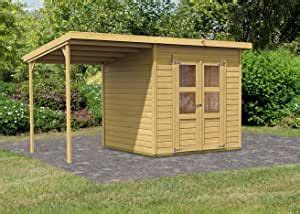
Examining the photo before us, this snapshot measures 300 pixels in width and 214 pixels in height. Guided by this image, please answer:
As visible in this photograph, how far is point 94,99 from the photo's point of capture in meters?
18.4

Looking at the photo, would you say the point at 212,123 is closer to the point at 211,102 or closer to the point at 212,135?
the point at 212,135

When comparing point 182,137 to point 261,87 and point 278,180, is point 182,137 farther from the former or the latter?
point 261,87

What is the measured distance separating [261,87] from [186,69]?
6.44m

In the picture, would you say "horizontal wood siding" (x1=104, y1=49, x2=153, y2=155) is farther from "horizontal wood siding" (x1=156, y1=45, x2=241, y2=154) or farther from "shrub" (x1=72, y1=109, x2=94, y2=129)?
"shrub" (x1=72, y1=109, x2=94, y2=129)

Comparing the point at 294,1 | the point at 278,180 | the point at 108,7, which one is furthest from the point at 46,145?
the point at 294,1

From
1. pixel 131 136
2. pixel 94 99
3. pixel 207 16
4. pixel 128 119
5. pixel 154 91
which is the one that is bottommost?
pixel 131 136

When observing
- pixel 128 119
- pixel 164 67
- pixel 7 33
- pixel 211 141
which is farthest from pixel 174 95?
pixel 7 33

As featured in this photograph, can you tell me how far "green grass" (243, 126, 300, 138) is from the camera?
15.3 meters

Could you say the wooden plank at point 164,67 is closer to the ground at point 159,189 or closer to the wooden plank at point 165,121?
the wooden plank at point 165,121

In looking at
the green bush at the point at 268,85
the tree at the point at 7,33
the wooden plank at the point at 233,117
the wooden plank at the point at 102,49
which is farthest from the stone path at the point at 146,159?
the tree at the point at 7,33

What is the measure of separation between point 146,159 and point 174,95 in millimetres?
1575

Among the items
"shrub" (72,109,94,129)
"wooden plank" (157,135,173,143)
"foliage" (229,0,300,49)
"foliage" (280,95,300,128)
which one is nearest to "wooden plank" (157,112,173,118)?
"wooden plank" (157,135,173,143)

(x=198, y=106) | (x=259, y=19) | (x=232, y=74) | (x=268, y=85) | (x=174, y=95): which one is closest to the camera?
(x=174, y=95)

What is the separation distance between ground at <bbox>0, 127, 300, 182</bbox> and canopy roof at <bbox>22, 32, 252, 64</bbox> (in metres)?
2.21
